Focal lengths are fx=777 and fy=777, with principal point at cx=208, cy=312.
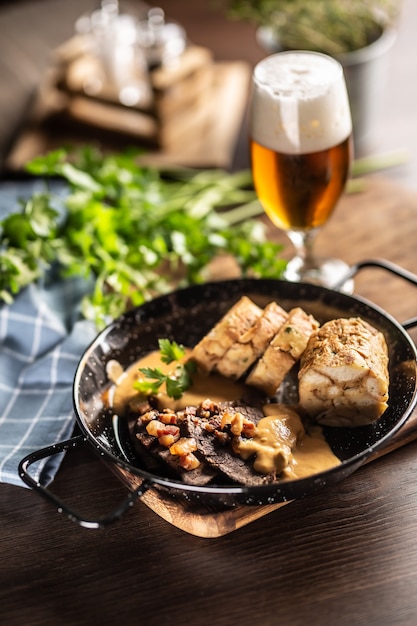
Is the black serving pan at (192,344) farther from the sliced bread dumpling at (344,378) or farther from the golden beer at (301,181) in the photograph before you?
the golden beer at (301,181)

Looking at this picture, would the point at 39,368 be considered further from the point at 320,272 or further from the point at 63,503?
the point at 320,272

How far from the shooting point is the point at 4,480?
5.02ft

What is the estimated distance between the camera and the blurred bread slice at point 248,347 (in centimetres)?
160

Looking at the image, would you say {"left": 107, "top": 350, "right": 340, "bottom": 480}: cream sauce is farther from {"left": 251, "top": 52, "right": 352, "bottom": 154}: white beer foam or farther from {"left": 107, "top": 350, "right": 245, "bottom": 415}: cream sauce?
{"left": 251, "top": 52, "right": 352, "bottom": 154}: white beer foam

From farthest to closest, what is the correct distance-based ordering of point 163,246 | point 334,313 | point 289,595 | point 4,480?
point 163,246 < point 334,313 < point 4,480 < point 289,595

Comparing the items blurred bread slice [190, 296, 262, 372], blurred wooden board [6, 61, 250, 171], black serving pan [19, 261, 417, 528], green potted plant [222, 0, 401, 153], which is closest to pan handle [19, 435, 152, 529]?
black serving pan [19, 261, 417, 528]

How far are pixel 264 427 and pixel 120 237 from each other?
3.02 ft

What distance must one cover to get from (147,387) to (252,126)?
28.6 inches

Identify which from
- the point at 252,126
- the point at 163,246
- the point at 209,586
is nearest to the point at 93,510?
the point at 209,586

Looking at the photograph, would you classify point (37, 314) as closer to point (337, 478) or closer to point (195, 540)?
point (195, 540)

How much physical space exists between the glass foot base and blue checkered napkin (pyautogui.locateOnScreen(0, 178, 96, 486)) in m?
0.57

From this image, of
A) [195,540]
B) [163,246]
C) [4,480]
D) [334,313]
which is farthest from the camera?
[163,246]

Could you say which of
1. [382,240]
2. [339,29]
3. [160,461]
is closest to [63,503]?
[160,461]

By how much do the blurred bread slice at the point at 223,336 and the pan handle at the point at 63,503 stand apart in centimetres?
32
